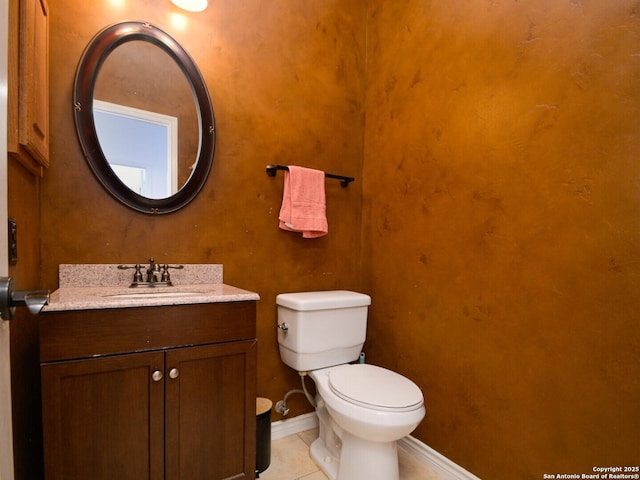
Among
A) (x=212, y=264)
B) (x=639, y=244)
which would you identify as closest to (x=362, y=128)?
(x=212, y=264)

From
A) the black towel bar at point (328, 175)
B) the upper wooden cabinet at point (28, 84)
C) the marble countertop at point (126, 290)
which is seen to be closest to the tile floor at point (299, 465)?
the marble countertop at point (126, 290)

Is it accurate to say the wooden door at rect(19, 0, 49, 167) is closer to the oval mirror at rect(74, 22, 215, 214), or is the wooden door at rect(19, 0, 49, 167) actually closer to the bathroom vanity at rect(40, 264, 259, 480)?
the oval mirror at rect(74, 22, 215, 214)

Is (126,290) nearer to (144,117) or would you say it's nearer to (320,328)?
(144,117)

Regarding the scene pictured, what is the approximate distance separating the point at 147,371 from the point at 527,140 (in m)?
1.62

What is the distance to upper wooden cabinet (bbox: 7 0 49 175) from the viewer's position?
0.92 m

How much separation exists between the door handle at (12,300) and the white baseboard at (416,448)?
5.40 ft

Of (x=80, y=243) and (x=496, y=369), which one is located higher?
(x=80, y=243)

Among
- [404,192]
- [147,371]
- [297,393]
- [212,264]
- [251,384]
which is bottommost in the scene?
[297,393]

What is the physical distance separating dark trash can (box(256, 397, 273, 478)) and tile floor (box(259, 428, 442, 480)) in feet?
0.11

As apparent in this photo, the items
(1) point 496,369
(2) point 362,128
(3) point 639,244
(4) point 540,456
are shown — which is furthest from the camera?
(2) point 362,128

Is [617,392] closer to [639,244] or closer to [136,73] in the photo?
[639,244]

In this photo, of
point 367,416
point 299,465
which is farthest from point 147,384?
point 299,465

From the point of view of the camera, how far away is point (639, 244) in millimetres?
1026

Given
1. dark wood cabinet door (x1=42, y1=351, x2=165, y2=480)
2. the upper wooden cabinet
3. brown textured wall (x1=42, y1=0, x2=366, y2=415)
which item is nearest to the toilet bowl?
brown textured wall (x1=42, y1=0, x2=366, y2=415)
